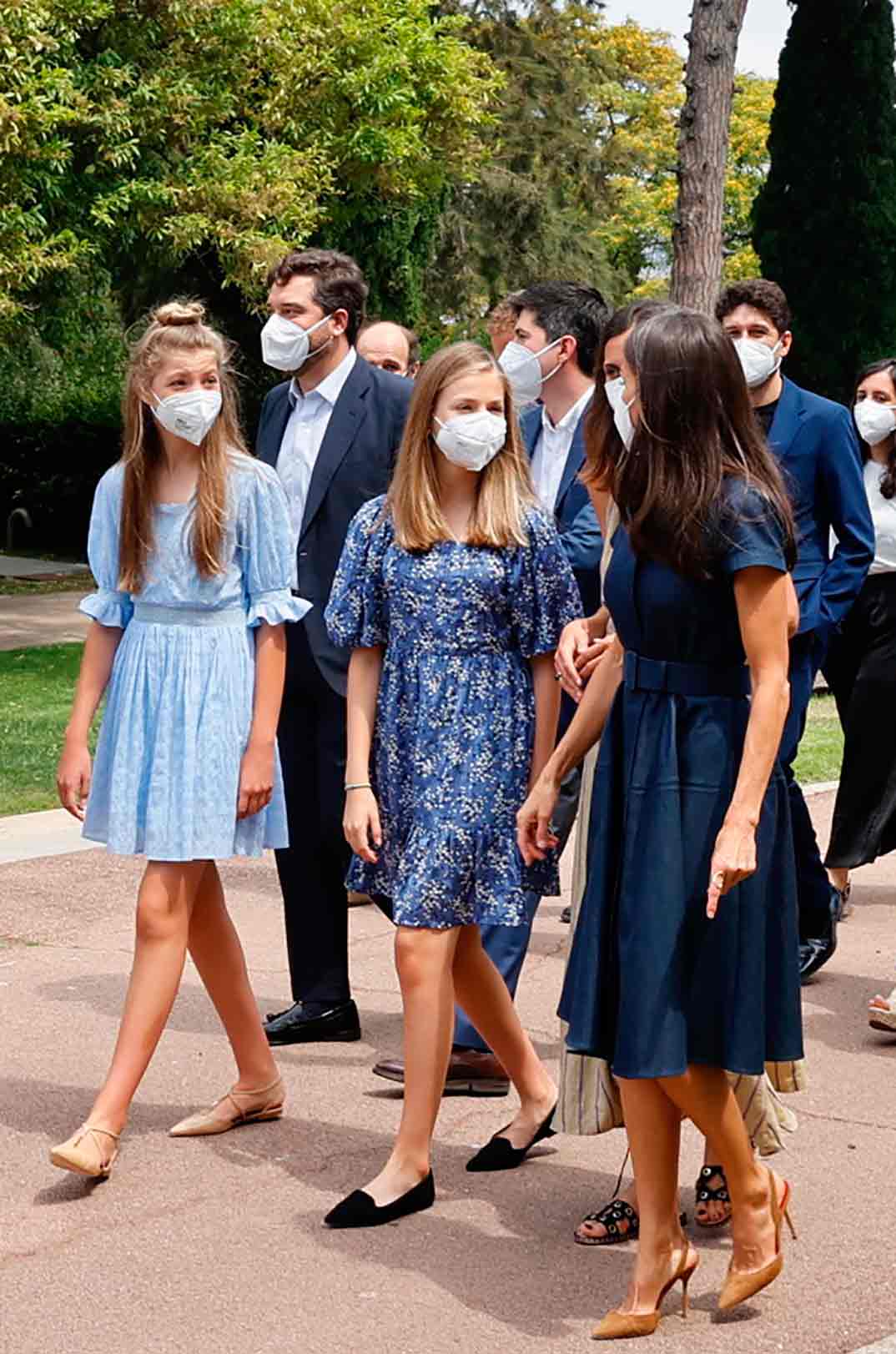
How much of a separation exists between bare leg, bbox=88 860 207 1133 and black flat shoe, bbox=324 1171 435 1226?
0.61 metres

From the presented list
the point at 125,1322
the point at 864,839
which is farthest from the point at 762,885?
the point at 864,839

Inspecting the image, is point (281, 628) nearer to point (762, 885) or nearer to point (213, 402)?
point (213, 402)

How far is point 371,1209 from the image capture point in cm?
448

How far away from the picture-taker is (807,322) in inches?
811

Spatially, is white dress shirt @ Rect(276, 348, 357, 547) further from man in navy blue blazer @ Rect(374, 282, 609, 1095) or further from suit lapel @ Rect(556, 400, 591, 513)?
suit lapel @ Rect(556, 400, 591, 513)

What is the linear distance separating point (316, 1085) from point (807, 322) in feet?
53.0

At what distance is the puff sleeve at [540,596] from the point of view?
15.4 ft

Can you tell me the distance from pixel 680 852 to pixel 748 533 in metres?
0.59

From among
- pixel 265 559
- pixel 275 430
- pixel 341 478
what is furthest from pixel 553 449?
pixel 265 559

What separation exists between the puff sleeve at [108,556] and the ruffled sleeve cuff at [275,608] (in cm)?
30

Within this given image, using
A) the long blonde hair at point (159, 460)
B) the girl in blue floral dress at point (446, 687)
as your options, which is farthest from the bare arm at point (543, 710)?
the long blonde hair at point (159, 460)

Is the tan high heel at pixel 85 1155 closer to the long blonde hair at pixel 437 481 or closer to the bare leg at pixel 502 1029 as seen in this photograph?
the bare leg at pixel 502 1029

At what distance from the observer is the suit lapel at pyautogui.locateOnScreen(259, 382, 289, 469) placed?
20.0ft

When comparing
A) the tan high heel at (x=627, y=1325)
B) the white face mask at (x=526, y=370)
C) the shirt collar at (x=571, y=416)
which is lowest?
the tan high heel at (x=627, y=1325)
